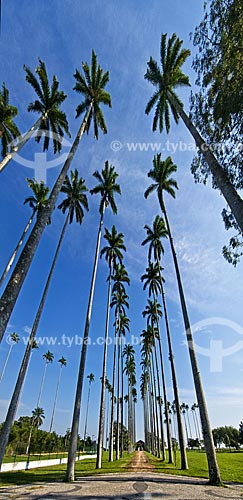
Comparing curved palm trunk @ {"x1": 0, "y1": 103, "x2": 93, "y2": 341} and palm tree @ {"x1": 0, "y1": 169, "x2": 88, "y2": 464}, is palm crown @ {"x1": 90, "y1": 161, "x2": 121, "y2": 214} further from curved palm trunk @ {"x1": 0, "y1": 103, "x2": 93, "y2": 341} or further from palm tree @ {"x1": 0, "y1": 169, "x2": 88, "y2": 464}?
curved palm trunk @ {"x1": 0, "y1": 103, "x2": 93, "y2": 341}

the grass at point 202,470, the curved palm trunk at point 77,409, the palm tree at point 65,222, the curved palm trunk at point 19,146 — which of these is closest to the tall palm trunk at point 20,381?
the palm tree at point 65,222

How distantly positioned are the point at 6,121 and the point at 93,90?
354 inches

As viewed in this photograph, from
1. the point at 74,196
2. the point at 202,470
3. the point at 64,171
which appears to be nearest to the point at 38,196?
the point at 74,196

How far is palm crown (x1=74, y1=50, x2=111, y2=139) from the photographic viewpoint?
58.3ft

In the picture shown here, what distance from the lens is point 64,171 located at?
12.6 m

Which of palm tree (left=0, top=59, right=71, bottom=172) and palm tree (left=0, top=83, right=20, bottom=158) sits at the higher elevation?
palm tree (left=0, top=83, right=20, bottom=158)

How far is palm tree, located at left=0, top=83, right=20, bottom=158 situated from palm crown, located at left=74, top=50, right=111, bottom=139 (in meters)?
7.43

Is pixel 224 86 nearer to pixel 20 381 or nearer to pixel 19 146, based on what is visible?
pixel 19 146

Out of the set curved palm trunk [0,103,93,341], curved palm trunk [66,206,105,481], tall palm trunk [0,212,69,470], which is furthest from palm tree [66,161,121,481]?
curved palm trunk [0,103,93,341]

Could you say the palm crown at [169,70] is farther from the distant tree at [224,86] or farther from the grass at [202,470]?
the grass at [202,470]

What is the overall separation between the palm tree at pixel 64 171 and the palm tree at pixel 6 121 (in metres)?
7.44

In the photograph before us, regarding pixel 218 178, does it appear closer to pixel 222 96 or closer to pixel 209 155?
pixel 209 155

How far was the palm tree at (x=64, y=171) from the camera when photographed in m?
7.04

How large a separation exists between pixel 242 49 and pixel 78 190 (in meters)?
18.1
